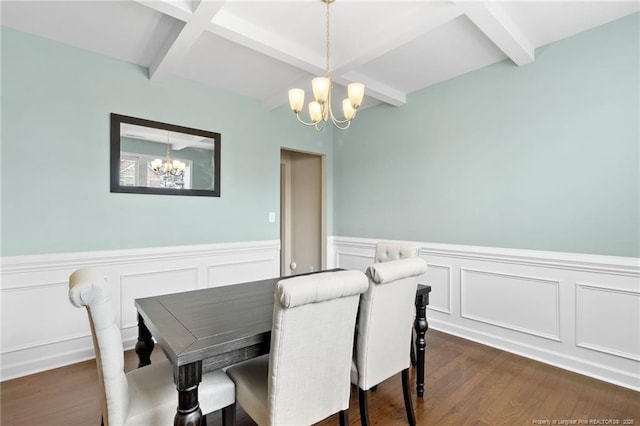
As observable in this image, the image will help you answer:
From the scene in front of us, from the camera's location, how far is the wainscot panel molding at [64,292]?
228 centimetres

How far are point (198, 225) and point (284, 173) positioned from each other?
2.25m

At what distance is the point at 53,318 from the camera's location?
2.44 m

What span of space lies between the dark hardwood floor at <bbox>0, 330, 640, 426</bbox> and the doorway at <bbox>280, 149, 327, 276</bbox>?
A: 93.9 inches

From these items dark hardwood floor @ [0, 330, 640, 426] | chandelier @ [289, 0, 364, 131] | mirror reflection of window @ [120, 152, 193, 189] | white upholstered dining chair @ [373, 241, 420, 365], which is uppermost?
chandelier @ [289, 0, 364, 131]

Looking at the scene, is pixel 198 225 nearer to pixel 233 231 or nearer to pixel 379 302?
pixel 233 231

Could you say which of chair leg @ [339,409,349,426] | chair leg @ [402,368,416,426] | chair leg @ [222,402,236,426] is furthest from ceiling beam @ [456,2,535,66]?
chair leg @ [222,402,236,426]

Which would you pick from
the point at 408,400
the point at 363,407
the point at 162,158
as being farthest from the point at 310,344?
the point at 162,158

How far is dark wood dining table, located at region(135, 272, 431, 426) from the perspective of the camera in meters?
1.14

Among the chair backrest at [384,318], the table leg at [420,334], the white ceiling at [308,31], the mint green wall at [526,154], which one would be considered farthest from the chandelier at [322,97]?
the mint green wall at [526,154]

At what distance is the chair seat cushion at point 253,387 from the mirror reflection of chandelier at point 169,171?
2.01 metres

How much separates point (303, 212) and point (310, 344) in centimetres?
375

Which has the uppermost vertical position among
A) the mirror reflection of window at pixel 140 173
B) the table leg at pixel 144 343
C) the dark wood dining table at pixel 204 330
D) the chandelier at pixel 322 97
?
the chandelier at pixel 322 97

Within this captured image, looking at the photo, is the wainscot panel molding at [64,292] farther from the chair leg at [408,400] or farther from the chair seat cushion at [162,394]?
the chair leg at [408,400]

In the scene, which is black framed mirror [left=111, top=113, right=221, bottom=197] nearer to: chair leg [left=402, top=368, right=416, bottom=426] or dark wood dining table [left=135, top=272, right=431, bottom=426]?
dark wood dining table [left=135, top=272, right=431, bottom=426]
